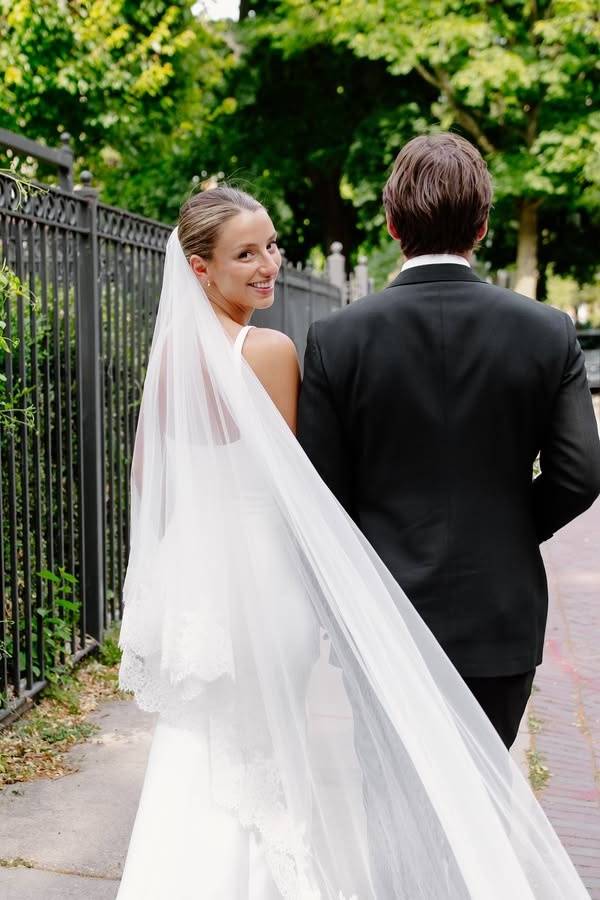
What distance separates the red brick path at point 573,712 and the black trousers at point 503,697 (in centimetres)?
104

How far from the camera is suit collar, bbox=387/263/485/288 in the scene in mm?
2264

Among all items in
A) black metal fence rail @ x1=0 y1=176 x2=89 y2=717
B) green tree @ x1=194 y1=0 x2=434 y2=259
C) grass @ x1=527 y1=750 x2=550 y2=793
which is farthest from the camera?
green tree @ x1=194 y1=0 x2=434 y2=259

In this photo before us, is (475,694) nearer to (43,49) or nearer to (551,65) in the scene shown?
(43,49)

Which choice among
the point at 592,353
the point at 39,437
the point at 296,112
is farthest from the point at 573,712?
the point at 296,112

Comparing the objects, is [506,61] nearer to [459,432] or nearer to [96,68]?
[96,68]

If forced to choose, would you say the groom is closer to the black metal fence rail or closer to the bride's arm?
the bride's arm

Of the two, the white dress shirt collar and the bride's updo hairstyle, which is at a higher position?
the bride's updo hairstyle

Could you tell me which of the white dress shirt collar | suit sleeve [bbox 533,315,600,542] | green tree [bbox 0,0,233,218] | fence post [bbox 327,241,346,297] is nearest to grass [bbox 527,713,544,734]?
suit sleeve [bbox 533,315,600,542]

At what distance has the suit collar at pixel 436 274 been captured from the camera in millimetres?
2264

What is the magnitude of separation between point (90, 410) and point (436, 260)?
3.18m

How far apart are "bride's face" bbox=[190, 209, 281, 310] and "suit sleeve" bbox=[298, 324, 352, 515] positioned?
0.30m

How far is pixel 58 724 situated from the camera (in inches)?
171

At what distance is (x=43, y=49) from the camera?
13.7 metres

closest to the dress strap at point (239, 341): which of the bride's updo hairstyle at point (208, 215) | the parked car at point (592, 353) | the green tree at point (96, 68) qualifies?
the bride's updo hairstyle at point (208, 215)
